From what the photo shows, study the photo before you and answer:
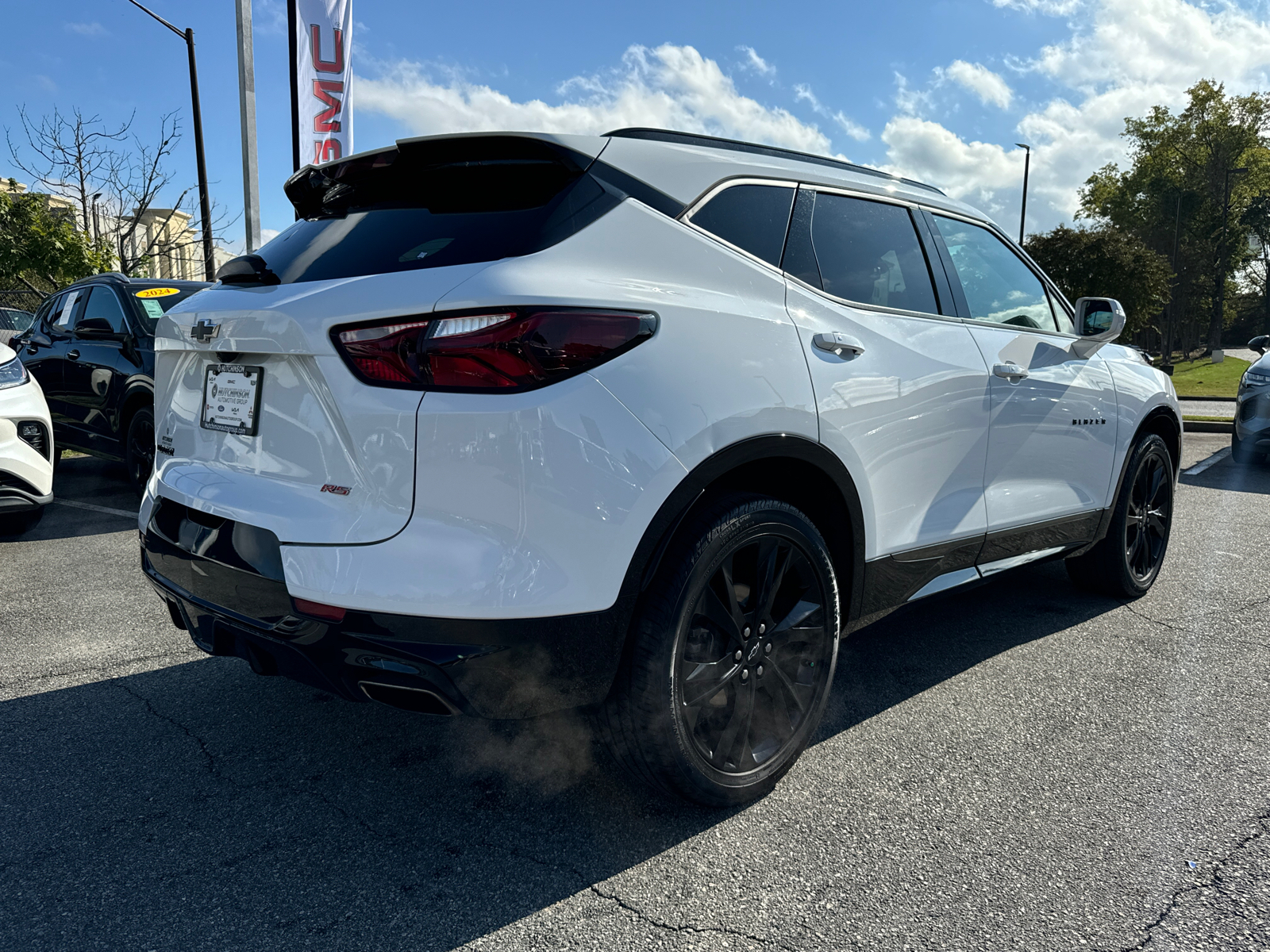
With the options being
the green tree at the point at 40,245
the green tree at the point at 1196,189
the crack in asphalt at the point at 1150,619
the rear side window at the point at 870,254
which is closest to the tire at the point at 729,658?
the rear side window at the point at 870,254

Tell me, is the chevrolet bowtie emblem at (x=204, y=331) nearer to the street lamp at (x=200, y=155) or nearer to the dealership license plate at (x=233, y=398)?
the dealership license plate at (x=233, y=398)

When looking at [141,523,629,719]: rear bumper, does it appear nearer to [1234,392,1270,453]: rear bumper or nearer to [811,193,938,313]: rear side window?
[811,193,938,313]: rear side window

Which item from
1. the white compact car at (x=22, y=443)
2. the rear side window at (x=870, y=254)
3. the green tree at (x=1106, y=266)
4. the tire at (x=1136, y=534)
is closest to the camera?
the rear side window at (x=870, y=254)

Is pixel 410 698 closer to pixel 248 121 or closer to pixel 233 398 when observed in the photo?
pixel 233 398

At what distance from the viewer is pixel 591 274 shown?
Answer: 6.79ft

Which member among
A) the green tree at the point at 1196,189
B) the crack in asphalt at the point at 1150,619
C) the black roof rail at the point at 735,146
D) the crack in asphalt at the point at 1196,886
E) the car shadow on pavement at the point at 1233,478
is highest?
the green tree at the point at 1196,189

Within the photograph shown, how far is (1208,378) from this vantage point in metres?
33.3

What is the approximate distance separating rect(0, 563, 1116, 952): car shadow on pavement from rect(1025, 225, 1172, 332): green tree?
37463 millimetres

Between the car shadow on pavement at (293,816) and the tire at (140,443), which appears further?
the tire at (140,443)

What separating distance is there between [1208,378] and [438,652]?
38.2 metres

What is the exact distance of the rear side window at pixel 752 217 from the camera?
8.08 ft

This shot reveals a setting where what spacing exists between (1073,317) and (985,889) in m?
2.83

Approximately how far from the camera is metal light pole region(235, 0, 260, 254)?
1158 centimetres

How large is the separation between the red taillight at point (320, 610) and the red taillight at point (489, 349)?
0.50 m
